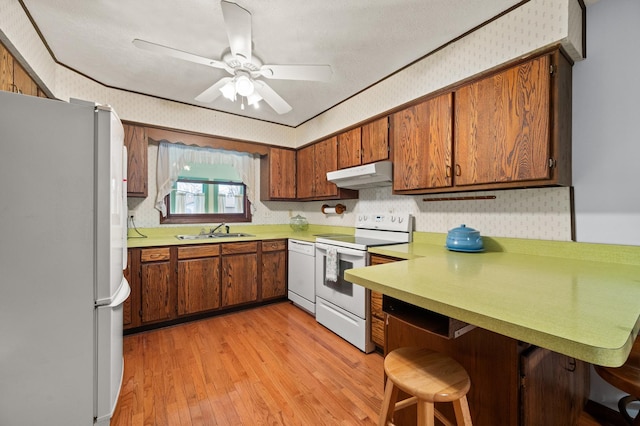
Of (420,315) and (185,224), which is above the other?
(185,224)

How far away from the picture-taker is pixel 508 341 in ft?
3.08

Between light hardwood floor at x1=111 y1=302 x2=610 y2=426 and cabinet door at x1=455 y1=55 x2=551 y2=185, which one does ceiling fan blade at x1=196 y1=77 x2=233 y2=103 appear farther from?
light hardwood floor at x1=111 y1=302 x2=610 y2=426

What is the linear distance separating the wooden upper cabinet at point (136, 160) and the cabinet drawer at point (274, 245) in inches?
57.0

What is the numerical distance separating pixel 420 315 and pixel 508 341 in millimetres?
301

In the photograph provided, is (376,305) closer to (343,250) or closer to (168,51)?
(343,250)

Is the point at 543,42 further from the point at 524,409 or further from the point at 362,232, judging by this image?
the point at 362,232

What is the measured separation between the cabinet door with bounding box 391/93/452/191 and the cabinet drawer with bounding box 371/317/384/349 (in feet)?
3.80

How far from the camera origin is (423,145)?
2217mm

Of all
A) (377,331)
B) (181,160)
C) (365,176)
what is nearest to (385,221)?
(365,176)

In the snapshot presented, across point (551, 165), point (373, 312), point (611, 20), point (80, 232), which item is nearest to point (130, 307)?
point (80, 232)

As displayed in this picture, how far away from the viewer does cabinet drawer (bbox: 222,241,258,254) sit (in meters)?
3.04

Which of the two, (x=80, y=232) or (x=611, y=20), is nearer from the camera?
(x=80, y=232)

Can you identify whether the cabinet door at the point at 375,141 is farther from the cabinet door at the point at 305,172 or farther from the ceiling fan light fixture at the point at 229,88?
the ceiling fan light fixture at the point at 229,88

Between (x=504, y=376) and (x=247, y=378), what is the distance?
5.37 feet
